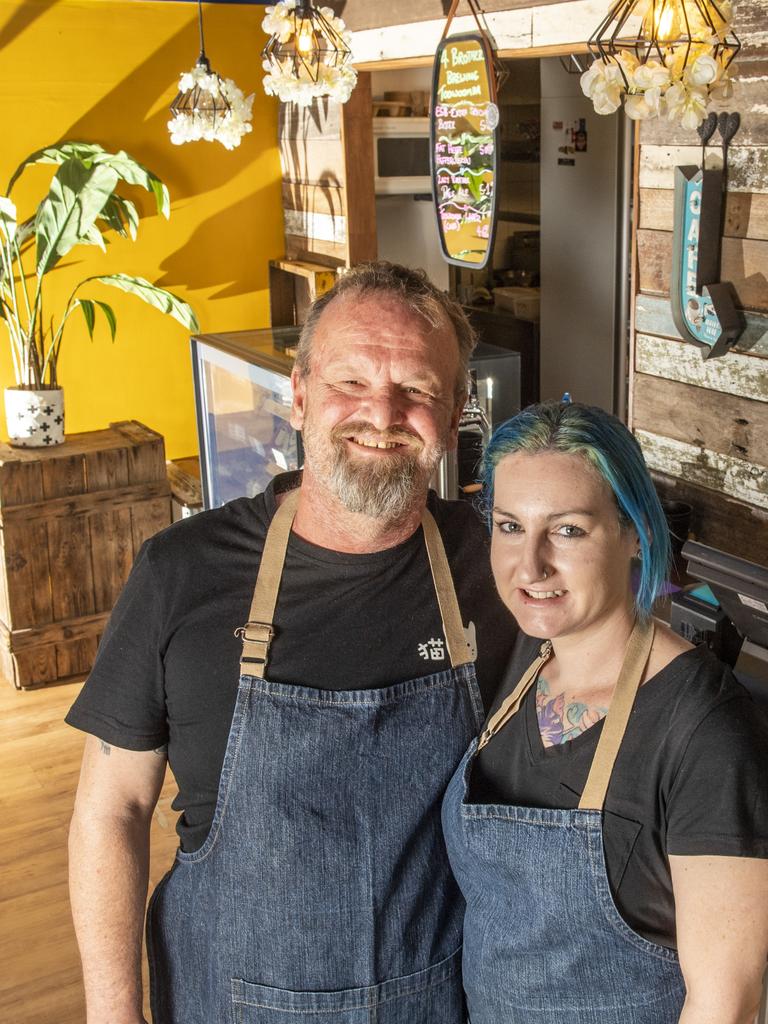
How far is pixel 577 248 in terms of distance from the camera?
5.95 metres

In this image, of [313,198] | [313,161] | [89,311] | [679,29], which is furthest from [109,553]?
[679,29]

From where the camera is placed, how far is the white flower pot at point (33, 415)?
499cm

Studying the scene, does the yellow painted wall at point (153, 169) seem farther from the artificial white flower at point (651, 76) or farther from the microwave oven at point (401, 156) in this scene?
the artificial white flower at point (651, 76)

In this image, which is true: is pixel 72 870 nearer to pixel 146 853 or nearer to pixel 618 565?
pixel 146 853

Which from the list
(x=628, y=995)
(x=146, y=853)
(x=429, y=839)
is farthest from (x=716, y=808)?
(x=146, y=853)

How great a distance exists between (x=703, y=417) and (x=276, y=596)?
2295 millimetres

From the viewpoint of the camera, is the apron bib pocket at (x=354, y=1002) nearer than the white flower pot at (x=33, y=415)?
Yes

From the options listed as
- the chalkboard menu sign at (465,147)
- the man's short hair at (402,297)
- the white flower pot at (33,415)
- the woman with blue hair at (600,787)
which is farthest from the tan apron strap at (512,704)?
the white flower pot at (33,415)

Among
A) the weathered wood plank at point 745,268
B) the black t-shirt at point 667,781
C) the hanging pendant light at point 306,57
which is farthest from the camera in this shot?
the hanging pendant light at point 306,57

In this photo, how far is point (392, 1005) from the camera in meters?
1.65

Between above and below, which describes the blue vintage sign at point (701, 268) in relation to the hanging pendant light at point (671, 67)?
below

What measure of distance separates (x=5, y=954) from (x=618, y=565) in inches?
101

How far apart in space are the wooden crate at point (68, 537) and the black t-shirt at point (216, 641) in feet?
10.8

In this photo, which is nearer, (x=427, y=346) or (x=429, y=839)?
(x=429, y=839)
